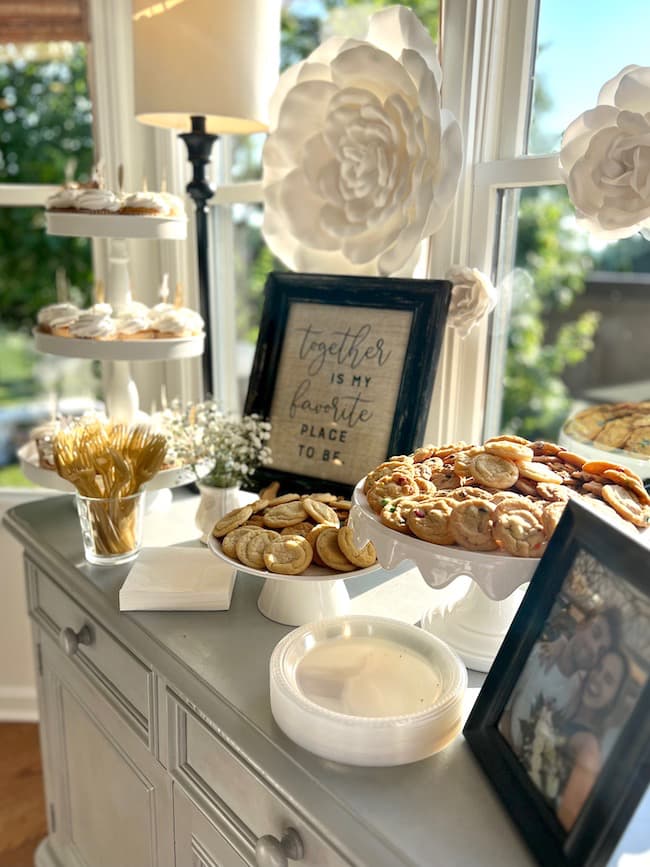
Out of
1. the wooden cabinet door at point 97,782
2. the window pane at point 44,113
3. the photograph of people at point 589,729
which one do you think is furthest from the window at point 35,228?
the photograph of people at point 589,729

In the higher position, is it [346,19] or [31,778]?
[346,19]

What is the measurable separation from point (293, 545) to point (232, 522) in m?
0.11

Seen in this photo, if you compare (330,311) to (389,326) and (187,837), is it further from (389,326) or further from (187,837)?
(187,837)

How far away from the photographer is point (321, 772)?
70 centimetres

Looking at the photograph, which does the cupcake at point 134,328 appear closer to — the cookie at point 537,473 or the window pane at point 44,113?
the cookie at point 537,473

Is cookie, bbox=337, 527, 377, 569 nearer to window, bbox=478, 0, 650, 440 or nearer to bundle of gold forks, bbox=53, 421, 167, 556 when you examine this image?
bundle of gold forks, bbox=53, 421, 167, 556

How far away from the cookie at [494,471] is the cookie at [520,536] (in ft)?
0.24

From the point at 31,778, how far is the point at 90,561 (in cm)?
117

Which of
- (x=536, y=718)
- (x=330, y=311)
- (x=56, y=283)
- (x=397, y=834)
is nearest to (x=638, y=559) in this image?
(x=536, y=718)

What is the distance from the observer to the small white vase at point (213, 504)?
121cm

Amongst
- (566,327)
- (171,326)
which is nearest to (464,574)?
(171,326)

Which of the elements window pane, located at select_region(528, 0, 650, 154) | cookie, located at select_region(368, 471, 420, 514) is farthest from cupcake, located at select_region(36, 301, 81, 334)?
window pane, located at select_region(528, 0, 650, 154)

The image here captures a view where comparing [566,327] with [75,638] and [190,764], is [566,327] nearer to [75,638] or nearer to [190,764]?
[75,638]

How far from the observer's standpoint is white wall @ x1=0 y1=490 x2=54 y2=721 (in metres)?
2.07
